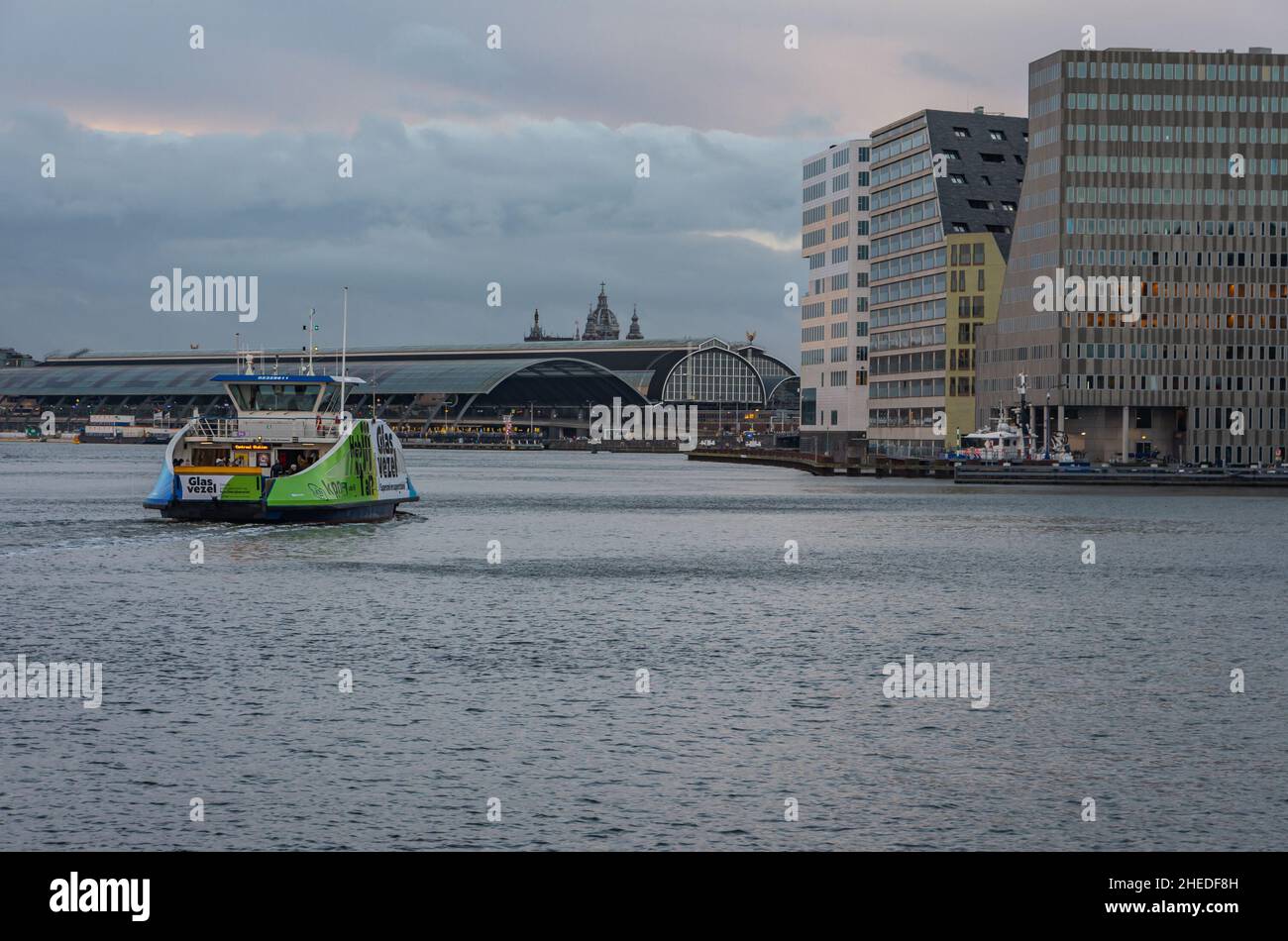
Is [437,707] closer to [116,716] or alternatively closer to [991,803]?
[116,716]

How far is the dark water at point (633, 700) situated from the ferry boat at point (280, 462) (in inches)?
220

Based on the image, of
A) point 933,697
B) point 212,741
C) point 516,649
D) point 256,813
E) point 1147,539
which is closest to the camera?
point 256,813

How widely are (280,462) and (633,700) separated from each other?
63369 mm

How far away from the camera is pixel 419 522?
105 metres

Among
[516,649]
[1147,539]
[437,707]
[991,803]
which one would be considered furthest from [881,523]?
[991,803]

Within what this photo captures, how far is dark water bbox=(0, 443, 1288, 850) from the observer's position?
1062 inches

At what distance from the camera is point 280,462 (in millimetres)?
97625

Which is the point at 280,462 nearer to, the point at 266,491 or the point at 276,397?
the point at 276,397
